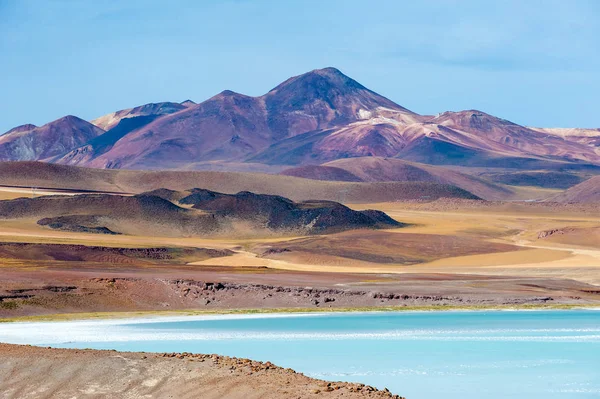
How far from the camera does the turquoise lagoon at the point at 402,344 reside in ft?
74.7

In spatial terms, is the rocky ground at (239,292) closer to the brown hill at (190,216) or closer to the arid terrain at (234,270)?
the arid terrain at (234,270)

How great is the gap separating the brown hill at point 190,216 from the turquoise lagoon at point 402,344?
239ft

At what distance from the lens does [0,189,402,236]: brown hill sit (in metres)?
116

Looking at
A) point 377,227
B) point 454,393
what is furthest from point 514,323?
point 377,227

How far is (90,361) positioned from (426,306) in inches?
1233

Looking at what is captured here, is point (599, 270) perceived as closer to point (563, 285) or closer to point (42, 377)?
point (563, 285)

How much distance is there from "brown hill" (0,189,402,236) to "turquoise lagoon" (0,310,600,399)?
2871 inches

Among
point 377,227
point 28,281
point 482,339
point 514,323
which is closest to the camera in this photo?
point 482,339

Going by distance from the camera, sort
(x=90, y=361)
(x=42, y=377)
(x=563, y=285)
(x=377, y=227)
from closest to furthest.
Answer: (x=42, y=377), (x=90, y=361), (x=563, y=285), (x=377, y=227)

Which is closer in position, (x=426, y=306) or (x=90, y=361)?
(x=90, y=361)

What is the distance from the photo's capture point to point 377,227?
119 metres

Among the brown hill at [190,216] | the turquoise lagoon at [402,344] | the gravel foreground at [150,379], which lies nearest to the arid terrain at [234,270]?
the gravel foreground at [150,379]

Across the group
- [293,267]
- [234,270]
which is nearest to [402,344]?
[234,270]

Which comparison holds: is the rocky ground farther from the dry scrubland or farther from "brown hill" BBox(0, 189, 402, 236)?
"brown hill" BBox(0, 189, 402, 236)
